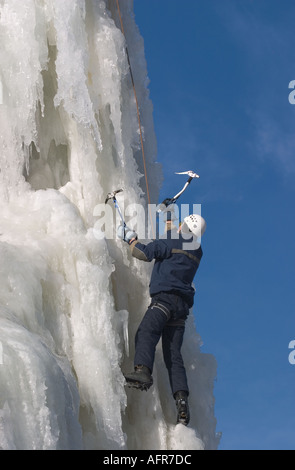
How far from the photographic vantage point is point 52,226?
823 centimetres

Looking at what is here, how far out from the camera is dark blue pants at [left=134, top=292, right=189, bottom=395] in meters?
7.65

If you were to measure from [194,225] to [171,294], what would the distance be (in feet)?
2.62

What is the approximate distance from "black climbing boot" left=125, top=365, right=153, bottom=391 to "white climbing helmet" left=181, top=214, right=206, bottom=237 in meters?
1.59

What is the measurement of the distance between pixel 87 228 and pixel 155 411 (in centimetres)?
206

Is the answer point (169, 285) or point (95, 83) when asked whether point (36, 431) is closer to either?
point (169, 285)

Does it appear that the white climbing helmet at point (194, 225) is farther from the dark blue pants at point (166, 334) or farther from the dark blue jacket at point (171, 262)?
the dark blue pants at point (166, 334)

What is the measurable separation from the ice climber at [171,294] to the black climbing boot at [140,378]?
62mm

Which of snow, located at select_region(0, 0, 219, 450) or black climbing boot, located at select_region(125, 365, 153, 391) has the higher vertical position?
snow, located at select_region(0, 0, 219, 450)

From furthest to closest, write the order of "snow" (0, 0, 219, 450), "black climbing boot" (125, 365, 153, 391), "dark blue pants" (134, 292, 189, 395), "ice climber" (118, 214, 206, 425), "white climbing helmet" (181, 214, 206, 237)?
"white climbing helmet" (181, 214, 206, 237)
"ice climber" (118, 214, 206, 425)
"dark blue pants" (134, 292, 189, 395)
"black climbing boot" (125, 365, 153, 391)
"snow" (0, 0, 219, 450)

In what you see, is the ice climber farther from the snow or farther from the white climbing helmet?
the snow

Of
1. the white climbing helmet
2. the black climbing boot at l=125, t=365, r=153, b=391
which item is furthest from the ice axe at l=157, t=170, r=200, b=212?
the black climbing boot at l=125, t=365, r=153, b=391

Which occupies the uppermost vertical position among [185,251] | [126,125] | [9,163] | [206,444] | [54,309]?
[126,125]

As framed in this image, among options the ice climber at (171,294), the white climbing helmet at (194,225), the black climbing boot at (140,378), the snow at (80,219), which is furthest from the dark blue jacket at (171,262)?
the black climbing boot at (140,378)
